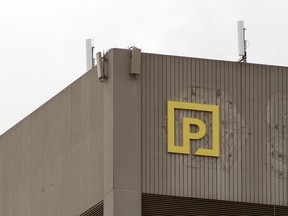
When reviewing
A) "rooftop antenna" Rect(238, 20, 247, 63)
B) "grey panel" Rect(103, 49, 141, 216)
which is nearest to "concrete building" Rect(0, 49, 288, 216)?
"grey panel" Rect(103, 49, 141, 216)

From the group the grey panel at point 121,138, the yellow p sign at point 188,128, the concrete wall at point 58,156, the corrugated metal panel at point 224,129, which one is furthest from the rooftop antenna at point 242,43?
the concrete wall at point 58,156

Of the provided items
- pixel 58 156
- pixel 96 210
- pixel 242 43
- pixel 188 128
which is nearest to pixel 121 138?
pixel 188 128

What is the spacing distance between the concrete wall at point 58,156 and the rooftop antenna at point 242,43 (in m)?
7.23

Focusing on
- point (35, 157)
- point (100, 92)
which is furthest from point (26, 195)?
point (100, 92)

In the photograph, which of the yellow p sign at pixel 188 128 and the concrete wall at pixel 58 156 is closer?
the yellow p sign at pixel 188 128

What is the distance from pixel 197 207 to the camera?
291ft

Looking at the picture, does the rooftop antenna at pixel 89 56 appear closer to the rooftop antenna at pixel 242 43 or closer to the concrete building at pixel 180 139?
the concrete building at pixel 180 139

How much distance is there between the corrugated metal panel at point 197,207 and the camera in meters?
87.9

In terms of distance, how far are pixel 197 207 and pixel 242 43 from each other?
30.0ft

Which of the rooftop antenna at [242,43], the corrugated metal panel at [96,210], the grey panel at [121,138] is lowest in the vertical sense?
the corrugated metal panel at [96,210]

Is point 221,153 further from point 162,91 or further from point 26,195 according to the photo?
point 26,195

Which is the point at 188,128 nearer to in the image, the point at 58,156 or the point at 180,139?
the point at 180,139

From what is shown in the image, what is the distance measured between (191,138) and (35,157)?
41.9 feet

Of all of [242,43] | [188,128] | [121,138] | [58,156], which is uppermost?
[242,43]
